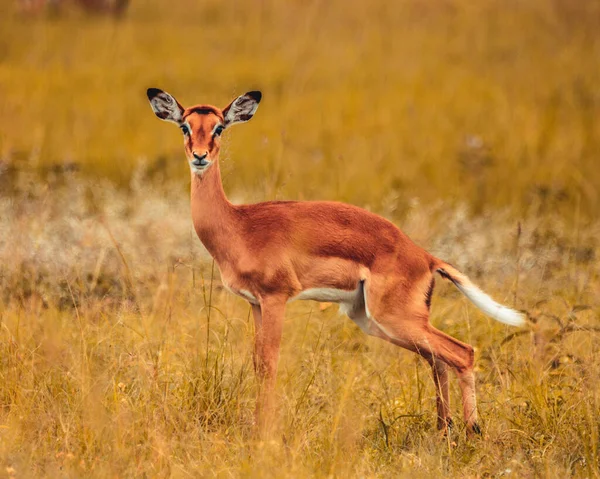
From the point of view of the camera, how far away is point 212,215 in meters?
5.26

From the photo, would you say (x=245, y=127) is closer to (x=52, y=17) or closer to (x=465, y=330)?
(x=52, y=17)

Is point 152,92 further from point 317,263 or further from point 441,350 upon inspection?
point 441,350

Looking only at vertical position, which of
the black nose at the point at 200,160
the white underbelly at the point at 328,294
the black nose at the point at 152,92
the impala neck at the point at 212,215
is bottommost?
the white underbelly at the point at 328,294

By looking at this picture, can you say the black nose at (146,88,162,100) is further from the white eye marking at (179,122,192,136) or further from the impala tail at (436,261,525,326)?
the impala tail at (436,261,525,326)


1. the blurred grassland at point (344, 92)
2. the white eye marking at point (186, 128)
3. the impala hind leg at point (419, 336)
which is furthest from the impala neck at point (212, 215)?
the blurred grassland at point (344, 92)

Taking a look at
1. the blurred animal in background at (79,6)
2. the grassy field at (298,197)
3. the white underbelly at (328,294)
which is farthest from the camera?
the blurred animal in background at (79,6)

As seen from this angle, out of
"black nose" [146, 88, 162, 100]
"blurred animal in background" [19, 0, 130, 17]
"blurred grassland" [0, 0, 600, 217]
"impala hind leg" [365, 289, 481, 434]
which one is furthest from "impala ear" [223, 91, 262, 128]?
"blurred animal in background" [19, 0, 130, 17]

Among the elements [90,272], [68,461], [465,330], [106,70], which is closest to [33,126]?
[106,70]

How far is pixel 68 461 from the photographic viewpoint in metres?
4.41

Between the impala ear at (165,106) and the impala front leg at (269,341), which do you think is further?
the impala ear at (165,106)

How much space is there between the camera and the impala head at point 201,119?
199 inches

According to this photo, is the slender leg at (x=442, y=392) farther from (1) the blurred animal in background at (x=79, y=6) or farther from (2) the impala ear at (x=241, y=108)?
(1) the blurred animal in background at (x=79, y=6)

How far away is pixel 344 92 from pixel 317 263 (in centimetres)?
1037

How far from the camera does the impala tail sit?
17.2 feet
